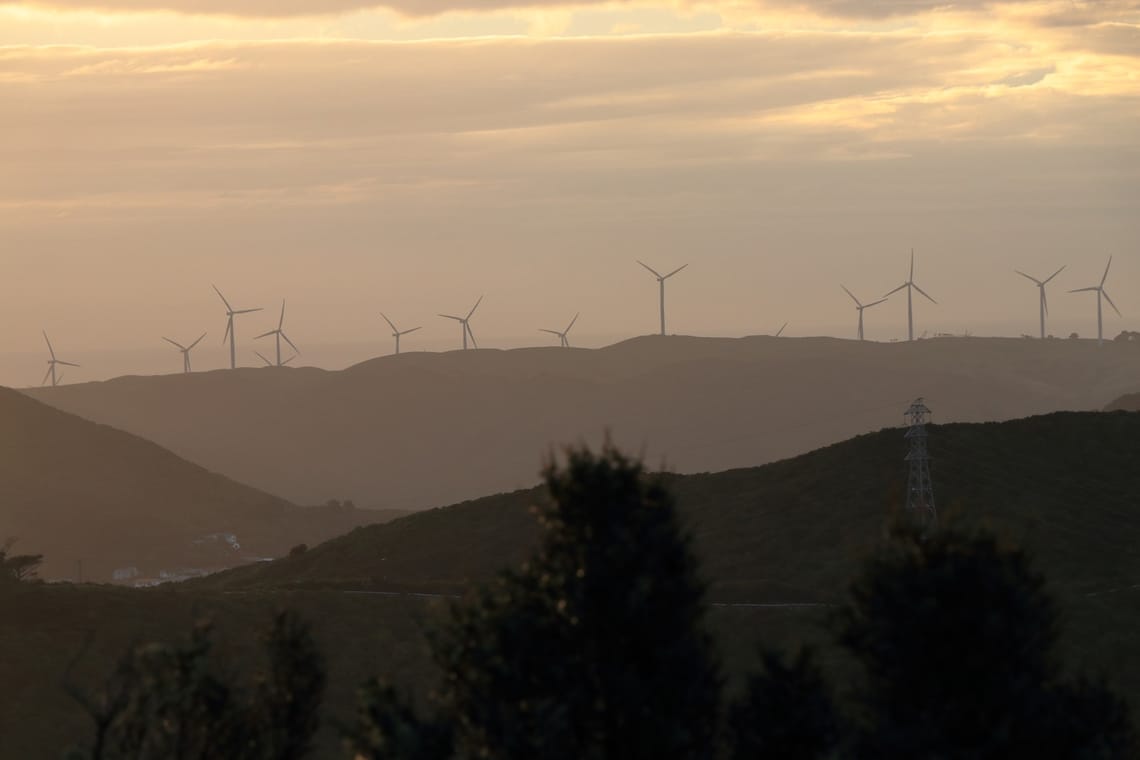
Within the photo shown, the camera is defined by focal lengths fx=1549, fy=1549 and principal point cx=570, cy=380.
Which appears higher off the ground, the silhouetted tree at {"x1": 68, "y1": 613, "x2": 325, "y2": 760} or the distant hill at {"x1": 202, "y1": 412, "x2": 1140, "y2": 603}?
the distant hill at {"x1": 202, "y1": 412, "x2": 1140, "y2": 603}

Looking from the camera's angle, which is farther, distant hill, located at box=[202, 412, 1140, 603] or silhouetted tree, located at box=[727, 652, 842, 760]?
distant hill, located at box=[202, 412, 1140, 603]

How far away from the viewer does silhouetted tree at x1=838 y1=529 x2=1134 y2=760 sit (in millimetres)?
40750

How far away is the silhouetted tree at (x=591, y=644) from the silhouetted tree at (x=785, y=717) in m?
1.10

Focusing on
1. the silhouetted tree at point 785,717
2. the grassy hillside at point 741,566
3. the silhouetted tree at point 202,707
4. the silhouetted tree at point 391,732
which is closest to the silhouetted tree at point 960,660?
the silhouetted tree at point 785,717

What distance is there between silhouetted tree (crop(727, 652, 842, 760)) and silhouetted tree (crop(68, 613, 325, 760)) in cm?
1396

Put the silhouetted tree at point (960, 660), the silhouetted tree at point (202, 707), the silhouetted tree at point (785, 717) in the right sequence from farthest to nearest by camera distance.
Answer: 1. the silhouetted tree at point (785, 717)
2. the silhouetted tree at point (202, 707)
3. the silhouetted tree at point (960, 660)

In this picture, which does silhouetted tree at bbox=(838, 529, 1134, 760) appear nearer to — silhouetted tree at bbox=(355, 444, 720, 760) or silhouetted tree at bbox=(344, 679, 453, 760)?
silhouetted tree at bbox=(355, 444, 720, 760)

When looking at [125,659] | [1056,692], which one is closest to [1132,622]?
[1056,692]

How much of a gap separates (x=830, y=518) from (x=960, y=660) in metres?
79.2

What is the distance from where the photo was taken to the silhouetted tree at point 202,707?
42.0 meters

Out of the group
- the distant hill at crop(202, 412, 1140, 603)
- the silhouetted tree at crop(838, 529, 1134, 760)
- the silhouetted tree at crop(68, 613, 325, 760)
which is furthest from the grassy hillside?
the silhouetted tree at crop(838, 529, 1134, 760)

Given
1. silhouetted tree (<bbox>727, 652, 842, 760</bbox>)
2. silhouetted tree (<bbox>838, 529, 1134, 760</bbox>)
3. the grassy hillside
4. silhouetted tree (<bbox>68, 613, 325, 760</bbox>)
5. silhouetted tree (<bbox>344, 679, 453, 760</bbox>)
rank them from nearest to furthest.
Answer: silhouetted tree (<bbox>344, 679, 453, 760</bbox>) < silhouetted tree (<bbox>838, 529, 1134, 760</bbox>) < silhouetted tree (<bbox>68, 613, 325, 760</bbox>) < silhouetted tree (<bbox>727, 652, 842, 760</bbox>) < the grassy hillside

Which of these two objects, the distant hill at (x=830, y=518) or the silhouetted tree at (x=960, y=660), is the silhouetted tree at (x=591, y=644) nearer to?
the silhouetted tree at (x=960, y=660)

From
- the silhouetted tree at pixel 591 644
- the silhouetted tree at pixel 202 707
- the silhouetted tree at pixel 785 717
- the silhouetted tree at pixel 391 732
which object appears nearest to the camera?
the silhouetted tree at pixel 391 732
